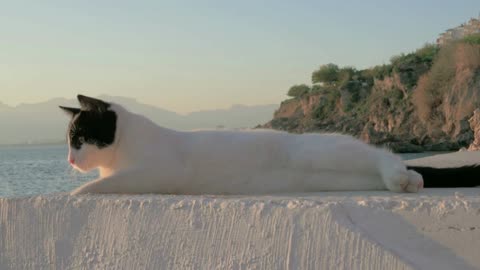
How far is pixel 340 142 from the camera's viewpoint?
265 cm

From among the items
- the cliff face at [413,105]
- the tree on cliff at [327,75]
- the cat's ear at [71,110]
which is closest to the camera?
the cat's ear at [71,110]

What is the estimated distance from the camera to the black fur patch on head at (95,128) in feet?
8.82

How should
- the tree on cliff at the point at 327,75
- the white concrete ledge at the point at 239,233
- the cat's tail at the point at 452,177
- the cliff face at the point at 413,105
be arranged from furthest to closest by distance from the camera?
the tree on cliff at the point at 327,75, the cliff face at the point at 413,105, the cat's tail at the point at 452,177, the white concrete ledge at the point at 239,233

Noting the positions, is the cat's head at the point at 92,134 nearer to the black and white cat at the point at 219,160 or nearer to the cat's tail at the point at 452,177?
the black and white cat at the point at 219,160

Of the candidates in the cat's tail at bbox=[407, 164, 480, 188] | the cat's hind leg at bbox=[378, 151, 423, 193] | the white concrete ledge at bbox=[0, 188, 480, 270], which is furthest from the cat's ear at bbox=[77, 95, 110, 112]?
the cat's tail at bbox=[407, 164, 480, 188]

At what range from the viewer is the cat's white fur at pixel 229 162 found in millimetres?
2500

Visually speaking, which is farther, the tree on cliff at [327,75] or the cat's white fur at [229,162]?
the tree on cliff at [327,75]

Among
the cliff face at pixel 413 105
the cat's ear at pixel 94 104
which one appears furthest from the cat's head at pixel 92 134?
the cliff face at pixel 413 105

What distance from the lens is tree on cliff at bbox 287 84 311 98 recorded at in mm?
77181

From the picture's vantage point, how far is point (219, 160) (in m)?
2.62

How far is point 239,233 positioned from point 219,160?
2.84ft

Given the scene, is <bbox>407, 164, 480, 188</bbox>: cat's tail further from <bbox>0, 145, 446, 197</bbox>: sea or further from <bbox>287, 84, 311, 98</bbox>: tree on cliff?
<bbox>287, 84, 311, 98</bbox>: tree on cliff

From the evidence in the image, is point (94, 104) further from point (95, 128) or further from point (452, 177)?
point (452, 177)

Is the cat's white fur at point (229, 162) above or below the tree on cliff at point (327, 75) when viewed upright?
below
